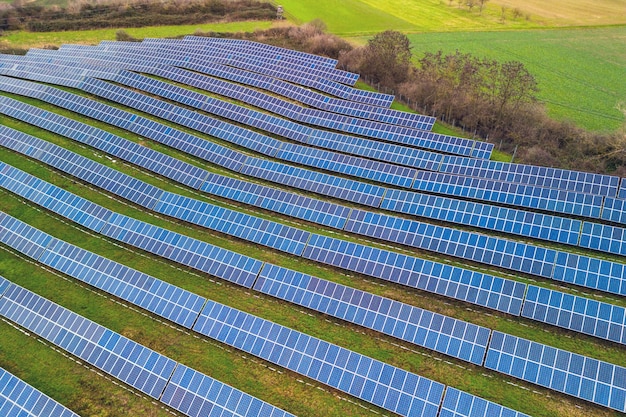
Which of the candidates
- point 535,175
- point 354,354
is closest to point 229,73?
point 535,175

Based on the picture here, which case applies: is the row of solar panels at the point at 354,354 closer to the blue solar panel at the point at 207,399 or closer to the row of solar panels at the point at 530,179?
the blue solar panel at the point at 207,399

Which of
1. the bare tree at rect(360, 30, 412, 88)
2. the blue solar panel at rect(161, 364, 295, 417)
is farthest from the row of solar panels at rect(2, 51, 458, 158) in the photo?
the blue solar panel at rect(161, 364, 295, 417)

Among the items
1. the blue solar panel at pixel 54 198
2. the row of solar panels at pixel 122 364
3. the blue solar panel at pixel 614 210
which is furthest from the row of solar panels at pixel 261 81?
the row of solar panels at pixel 122 364

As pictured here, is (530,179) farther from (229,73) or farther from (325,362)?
(229,73)

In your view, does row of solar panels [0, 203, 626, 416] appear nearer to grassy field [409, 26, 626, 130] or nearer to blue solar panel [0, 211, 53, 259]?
blue solar panel [0, 211, 53, 259]

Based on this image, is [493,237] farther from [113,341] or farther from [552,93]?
[552,93]

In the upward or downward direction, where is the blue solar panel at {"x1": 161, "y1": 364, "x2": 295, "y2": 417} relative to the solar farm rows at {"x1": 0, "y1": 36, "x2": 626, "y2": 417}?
downward
